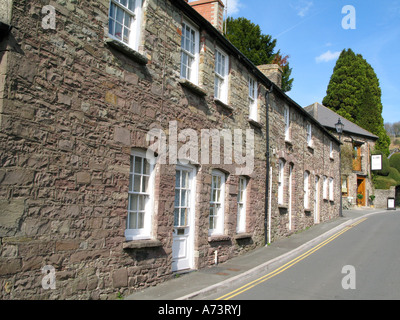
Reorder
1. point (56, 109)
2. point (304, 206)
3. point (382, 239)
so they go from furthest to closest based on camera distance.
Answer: point (304, 206) → point (382, 239) → point (56, 109)

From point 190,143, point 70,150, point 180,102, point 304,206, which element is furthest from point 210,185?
point 304,206

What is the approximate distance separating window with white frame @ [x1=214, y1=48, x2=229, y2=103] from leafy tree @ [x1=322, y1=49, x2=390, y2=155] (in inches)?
1408

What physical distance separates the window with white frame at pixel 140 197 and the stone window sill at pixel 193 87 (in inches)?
88.8

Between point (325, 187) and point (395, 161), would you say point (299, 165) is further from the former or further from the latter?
point (395, 161)

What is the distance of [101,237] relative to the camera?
676 centimetres

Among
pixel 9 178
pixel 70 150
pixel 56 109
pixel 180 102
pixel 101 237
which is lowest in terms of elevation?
A: pixel 101 237

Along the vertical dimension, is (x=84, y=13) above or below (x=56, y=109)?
above

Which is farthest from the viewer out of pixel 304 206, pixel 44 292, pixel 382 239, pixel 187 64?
pixel 304 206

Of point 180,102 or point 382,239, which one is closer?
point 180,102

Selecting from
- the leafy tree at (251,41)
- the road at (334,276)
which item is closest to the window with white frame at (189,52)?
the road at (334,276)

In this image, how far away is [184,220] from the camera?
965 centimetres

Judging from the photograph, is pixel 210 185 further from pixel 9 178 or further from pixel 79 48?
pixel 9 178

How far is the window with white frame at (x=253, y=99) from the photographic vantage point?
13723 millimetres

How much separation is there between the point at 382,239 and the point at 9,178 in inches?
577
